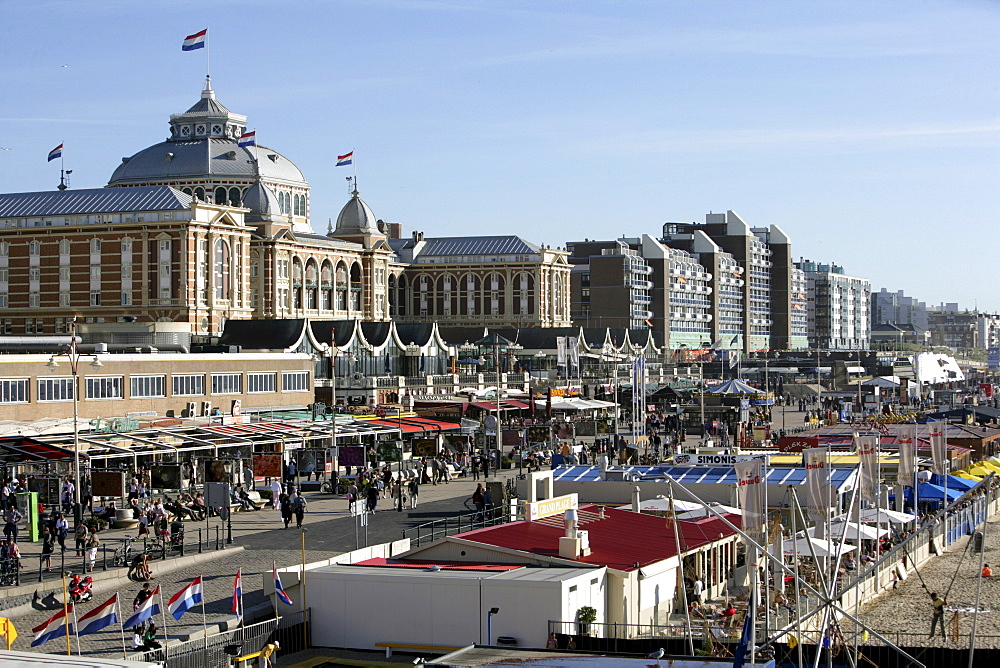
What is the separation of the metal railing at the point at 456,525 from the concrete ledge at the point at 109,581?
4.50m

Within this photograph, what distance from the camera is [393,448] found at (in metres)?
50.8

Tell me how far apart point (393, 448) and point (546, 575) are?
25984 millimetres

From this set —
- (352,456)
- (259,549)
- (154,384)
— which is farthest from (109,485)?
(154,384)

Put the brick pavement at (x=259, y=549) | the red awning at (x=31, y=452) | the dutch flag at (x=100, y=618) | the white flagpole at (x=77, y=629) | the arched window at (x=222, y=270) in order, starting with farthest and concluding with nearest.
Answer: the arched window at (x=222, y=270)
the red awning at (x=31, y=452)
the brick pavement at (x=259, y=549)
the white flagpole at (x=77, y=629)
the dutch flag at (x=100, y=618)

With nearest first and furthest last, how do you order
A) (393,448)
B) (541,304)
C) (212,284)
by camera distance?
1. (393,448)
2. (212,284)
3. (541,304)

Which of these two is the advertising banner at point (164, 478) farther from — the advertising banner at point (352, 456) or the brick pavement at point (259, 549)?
the advertising banner at point (352, 456)

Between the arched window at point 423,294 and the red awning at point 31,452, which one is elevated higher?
the arched window at point 423,294

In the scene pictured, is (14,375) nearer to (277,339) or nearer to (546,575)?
(277,339)

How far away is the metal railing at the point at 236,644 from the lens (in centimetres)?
2230

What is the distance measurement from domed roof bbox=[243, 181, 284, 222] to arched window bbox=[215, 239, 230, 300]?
15470 mm

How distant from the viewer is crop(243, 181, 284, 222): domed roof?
357ft

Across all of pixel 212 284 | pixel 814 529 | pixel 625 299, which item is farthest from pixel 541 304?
pixel 814 529

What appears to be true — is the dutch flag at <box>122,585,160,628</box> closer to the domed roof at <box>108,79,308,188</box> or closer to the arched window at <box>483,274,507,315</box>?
the domed roof at <box>108,79,308,188</box>

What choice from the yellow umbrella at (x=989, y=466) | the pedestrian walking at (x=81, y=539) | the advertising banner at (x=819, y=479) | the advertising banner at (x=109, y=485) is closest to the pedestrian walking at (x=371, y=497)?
the advertising banner at (x=109, y=485)
